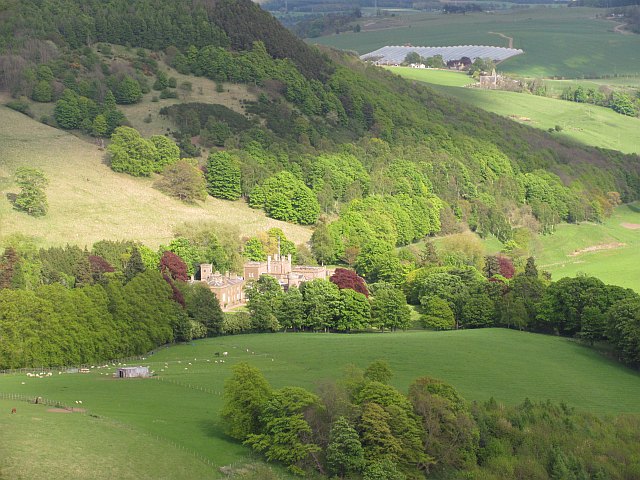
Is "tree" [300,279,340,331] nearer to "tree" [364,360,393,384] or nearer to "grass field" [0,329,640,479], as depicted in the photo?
"grass field" [0,329,640,479]

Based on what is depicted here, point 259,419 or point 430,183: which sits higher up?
point 259,419

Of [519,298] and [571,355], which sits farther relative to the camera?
[519,298]

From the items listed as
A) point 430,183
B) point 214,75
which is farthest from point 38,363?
point 214,75

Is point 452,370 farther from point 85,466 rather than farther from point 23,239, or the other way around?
point 23,239

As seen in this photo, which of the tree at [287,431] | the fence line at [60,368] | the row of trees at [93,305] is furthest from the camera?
the row of trees at [93,305]

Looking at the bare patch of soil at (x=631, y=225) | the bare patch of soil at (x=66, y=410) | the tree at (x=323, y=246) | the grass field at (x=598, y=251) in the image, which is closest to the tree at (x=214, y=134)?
the tree at (x=323, y=246)

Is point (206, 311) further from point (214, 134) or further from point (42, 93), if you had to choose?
point (42, 93)

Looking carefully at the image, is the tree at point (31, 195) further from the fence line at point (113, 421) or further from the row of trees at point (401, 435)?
the row of trees at point (401, 435)
